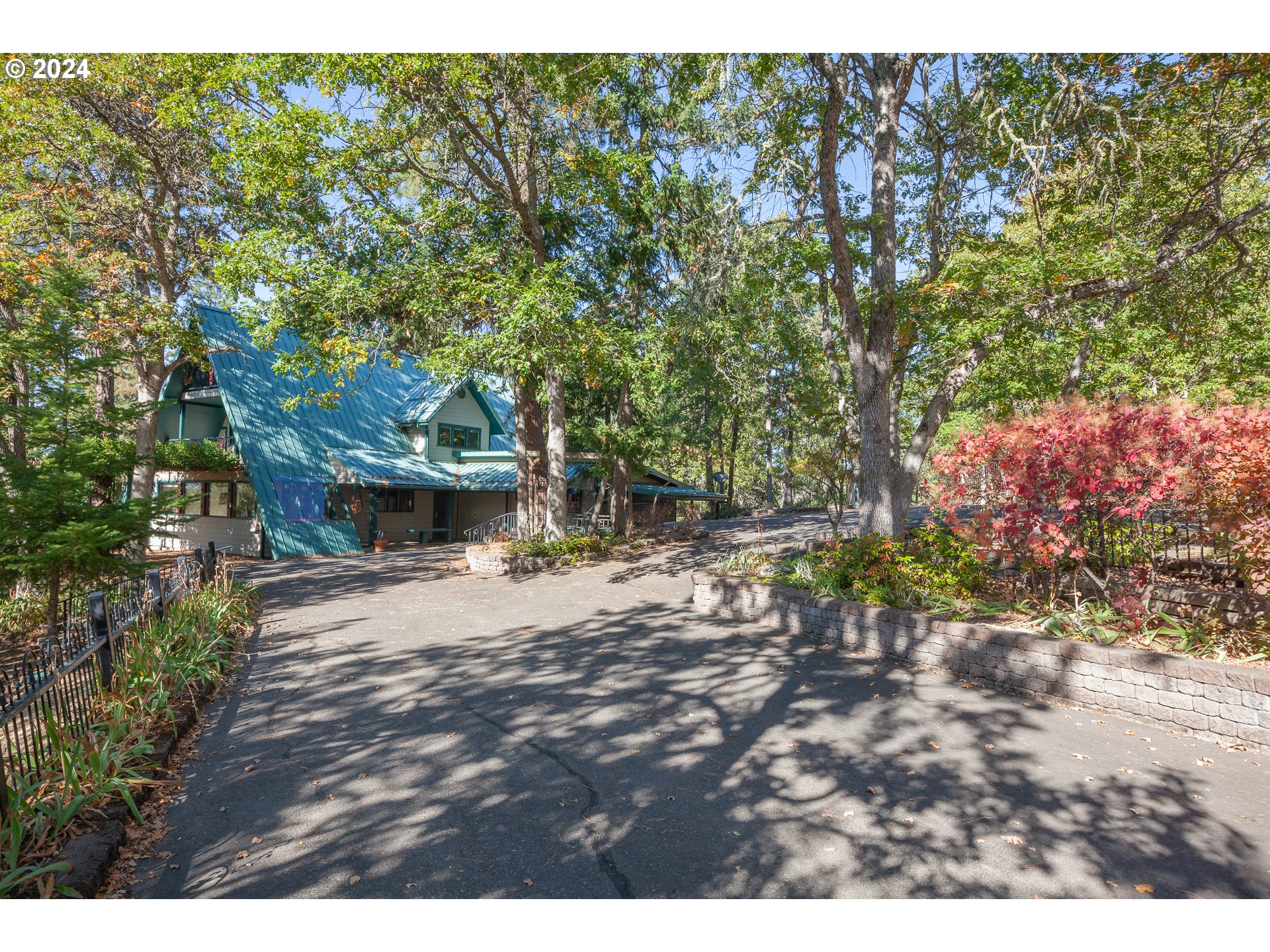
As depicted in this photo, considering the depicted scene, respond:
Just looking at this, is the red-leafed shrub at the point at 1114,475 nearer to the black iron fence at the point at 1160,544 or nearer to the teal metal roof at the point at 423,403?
the black iron fence at the point at 1160,544

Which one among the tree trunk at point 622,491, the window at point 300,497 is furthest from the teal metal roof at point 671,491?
the window at point 300,497

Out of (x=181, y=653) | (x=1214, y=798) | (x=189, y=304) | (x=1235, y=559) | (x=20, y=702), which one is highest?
(x=189, y=304)

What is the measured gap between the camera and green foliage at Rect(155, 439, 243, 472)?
19.4 metres

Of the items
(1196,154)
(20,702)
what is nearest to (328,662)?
(20,702)

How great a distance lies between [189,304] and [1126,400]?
2029 cm

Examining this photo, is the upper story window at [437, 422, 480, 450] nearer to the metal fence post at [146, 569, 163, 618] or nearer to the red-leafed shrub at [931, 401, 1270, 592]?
the metal fence post at [146, 569, 163, 618]

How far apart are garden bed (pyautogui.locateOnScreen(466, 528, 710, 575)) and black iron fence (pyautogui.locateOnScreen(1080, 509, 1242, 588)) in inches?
444

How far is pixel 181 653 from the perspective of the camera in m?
6.84

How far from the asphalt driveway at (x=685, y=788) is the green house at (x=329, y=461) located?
1222 cm

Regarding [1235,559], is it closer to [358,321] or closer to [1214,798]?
[1214,798]

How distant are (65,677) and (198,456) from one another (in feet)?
58.8

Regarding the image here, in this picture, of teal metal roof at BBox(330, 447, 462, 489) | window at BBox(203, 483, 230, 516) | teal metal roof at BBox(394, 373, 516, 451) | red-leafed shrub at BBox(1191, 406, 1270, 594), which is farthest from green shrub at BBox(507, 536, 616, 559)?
red-leafed shrub at BBox(1191, 406, 1270, 594)

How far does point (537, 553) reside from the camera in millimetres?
16031

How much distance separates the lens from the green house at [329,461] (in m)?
20.3
